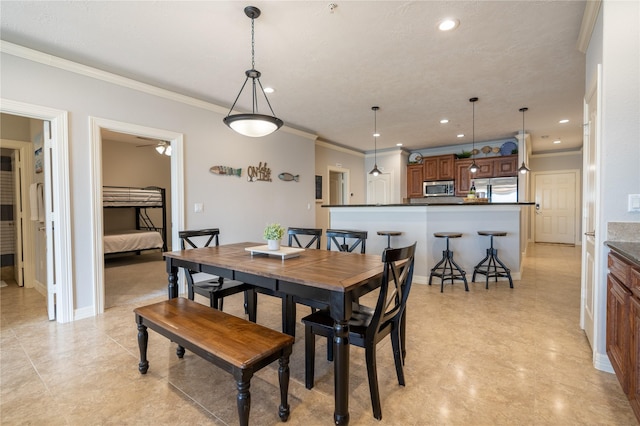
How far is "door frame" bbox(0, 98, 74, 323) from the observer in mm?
2941

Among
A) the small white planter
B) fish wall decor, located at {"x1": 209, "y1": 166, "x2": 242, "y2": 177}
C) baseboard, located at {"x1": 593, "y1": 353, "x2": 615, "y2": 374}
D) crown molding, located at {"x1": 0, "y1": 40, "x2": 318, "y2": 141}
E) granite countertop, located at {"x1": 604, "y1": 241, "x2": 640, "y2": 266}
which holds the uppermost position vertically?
crown molding, located at {"x1": 0, "y1": 40, "x2": 318, "y2": 141}

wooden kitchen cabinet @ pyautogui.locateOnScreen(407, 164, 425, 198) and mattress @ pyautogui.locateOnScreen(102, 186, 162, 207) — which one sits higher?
wooden kitchen cabinet @ pyautogui.locateOnScreen(407, 164, 425, 198)

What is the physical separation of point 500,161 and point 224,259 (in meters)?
6.43

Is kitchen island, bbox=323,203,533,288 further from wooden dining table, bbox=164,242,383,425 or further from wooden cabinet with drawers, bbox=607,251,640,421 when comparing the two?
wooden cabinet with drawers, bbox=607,251,640,421

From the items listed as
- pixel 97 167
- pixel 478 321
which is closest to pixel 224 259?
pixel 97 167

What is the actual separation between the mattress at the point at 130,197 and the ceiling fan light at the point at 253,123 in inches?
193

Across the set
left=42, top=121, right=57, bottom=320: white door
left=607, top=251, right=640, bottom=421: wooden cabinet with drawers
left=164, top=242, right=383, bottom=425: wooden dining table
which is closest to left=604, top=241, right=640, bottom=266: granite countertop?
left=607, top=251, right=640, bottom=421: wooden cabinet with drawers

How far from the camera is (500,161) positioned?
6.55 metres

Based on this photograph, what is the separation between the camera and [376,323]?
1680 mm

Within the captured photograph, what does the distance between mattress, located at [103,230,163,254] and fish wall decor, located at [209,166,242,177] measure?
9.92 feet

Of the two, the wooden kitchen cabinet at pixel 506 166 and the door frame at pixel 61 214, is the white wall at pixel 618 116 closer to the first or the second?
the door frame at pixel 61 214

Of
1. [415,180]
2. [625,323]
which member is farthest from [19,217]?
[415,180]

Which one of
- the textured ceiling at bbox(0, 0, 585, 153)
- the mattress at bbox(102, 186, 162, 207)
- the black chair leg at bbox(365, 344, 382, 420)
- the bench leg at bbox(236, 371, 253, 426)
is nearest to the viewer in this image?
the bench leg at bbox(236, 371, 253, 426)

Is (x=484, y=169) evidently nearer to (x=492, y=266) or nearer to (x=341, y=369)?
(x=492, y=266)
